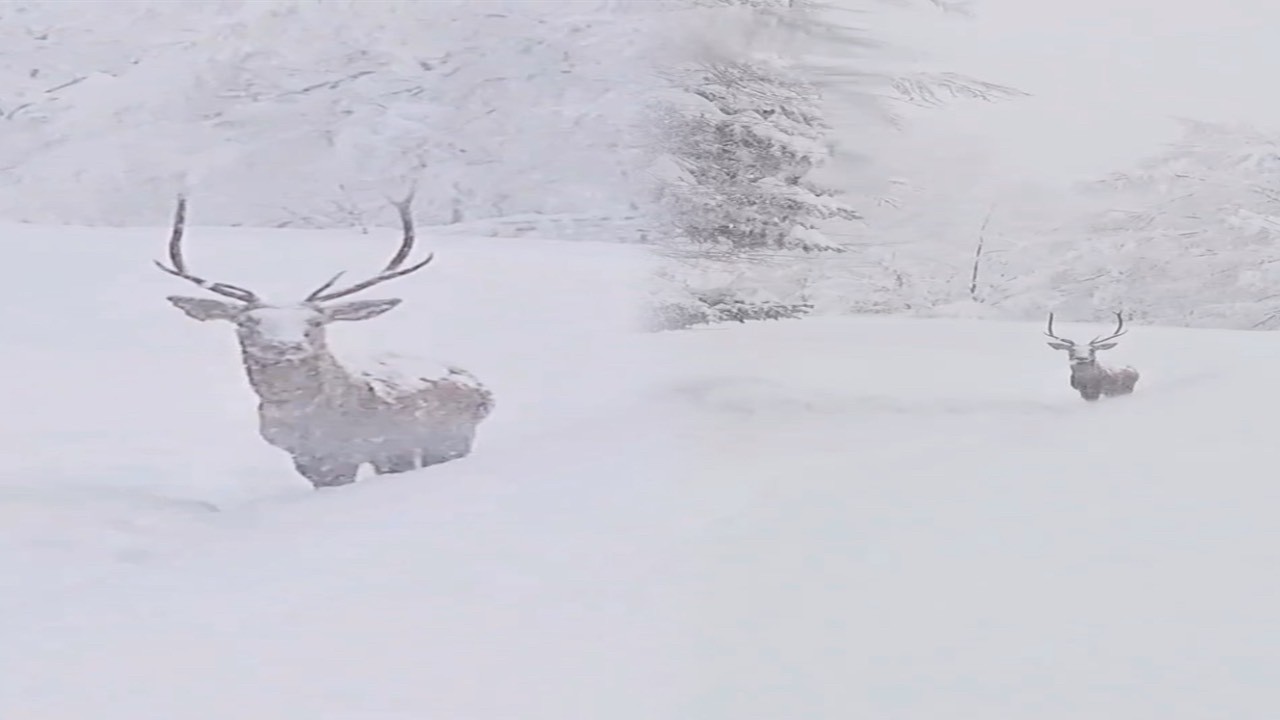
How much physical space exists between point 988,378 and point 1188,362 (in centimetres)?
25

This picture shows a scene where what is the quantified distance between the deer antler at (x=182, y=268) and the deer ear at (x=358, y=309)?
73 millimetres

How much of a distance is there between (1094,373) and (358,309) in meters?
0.85

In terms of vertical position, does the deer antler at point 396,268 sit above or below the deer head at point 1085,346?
above

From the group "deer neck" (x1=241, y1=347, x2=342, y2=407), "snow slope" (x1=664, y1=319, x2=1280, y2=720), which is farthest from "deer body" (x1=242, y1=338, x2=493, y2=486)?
"snow slope" (x1=664, y1=319, x2=1280, y2=720)

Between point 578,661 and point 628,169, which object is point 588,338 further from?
point 578,661

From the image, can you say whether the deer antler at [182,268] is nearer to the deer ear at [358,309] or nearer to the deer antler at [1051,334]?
the deer ear at [358,309]

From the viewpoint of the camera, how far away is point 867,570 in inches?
44.9

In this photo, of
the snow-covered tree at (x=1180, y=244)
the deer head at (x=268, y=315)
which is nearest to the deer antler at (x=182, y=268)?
the deer head at (x=268, y=315)

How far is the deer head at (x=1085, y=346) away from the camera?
1217mm

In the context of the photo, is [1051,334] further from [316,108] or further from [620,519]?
[316,108]

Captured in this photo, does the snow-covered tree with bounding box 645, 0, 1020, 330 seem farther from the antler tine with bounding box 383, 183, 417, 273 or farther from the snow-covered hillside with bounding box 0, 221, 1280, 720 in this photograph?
the antler tine with bounding box 383, 183, 417, 273

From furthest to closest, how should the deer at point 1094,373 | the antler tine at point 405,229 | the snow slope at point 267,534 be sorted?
the deer at point 1094,373, the antler tine at point 405,229, the snow slope at point 267,534

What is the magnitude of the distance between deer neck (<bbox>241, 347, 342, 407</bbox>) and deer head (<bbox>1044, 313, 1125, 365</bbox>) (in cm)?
83

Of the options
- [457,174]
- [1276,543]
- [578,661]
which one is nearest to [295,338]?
[457,174]
